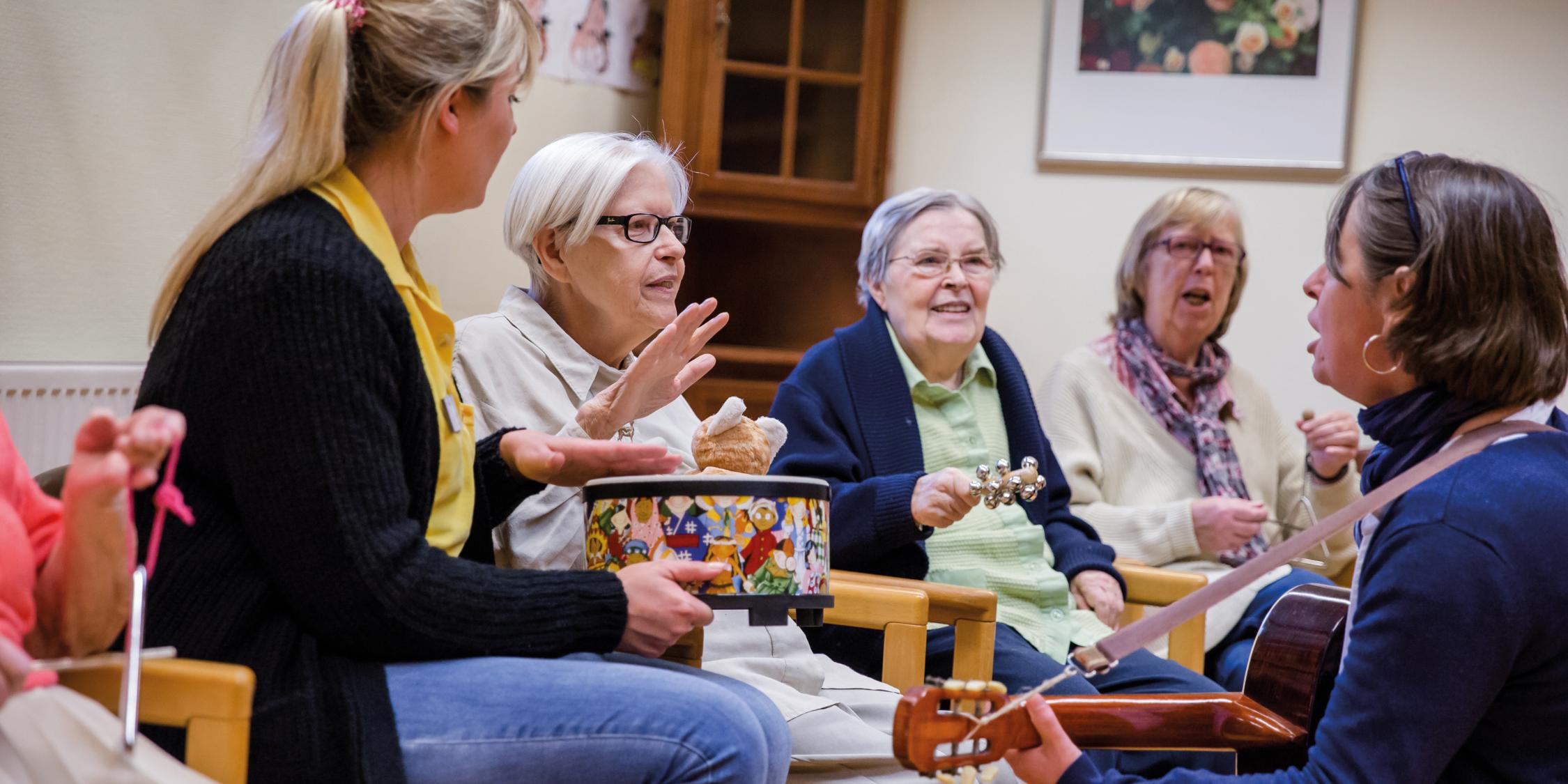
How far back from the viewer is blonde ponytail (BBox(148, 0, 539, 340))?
1373 millimetres

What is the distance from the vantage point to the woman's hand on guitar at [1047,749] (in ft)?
4.48

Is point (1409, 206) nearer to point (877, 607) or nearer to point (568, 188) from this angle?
point (877, 607)

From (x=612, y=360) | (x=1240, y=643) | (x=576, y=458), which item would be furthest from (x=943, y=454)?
(x=576, y=458)

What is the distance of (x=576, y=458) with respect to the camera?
1.64 metres

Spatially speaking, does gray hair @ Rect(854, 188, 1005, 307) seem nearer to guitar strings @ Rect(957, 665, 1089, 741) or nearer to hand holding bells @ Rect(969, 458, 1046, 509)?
hand holding bells @ Rect(969, 458, 1046, 509)

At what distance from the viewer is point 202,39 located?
2.83 meters

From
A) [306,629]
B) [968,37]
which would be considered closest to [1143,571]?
[306,629]

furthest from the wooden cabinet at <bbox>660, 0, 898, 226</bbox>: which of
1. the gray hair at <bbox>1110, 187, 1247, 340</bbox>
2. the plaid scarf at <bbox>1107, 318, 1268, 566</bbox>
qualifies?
the plaid scarf at <bbox>1107, 318, 1268, 566</bbox>

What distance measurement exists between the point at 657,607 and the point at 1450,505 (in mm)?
782

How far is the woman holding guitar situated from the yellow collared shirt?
645mm

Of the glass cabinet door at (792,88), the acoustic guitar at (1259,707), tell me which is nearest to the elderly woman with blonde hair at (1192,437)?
the glass cabinet door at (792,88)

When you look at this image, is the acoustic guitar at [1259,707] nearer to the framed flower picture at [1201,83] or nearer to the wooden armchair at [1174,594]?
the wooden armchair at [1174,594]

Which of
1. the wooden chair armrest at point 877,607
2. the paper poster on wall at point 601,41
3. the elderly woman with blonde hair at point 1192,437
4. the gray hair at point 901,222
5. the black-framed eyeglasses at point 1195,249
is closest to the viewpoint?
the wooden chair armrest at point 877,607

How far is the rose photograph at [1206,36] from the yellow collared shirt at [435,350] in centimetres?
306
